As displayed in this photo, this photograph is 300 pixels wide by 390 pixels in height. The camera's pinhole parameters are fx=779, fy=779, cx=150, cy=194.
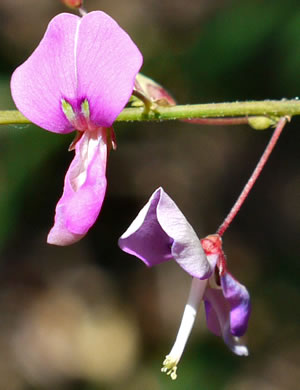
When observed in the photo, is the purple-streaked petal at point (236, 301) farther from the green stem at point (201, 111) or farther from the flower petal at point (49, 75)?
the flower petal at point (49, 75)

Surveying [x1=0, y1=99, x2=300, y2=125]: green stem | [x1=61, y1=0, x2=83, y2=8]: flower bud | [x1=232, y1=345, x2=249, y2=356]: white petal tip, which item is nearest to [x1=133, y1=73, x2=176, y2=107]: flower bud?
[x1=0, y1=99, x2=300, y2=125]: green stem

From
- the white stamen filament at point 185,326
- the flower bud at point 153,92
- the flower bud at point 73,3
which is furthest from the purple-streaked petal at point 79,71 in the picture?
the white stamen filament at point 185,326

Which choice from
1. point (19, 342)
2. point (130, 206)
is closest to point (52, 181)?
point (130, 206)

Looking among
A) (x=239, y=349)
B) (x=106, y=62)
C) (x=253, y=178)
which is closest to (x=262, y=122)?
(x=253, y=178)

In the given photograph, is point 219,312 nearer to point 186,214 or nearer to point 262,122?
point 262,122

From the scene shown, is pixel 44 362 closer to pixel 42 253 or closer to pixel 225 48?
pixel 42 253

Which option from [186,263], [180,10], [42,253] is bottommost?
[42,253]

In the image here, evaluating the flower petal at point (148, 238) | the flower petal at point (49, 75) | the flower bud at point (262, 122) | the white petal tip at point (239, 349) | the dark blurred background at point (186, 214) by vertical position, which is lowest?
the dark blurred background at point (186, 214)
